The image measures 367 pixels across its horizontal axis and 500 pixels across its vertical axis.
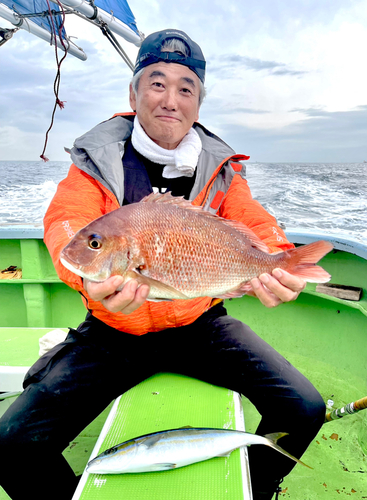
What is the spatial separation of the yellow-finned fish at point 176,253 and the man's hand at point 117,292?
0.10 ft

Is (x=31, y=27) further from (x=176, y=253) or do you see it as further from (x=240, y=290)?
(x=240, y=290)

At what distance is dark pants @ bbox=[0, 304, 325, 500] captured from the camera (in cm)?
180

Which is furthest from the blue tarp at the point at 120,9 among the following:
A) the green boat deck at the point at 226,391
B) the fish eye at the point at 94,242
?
the fish eye at the point at 94,242

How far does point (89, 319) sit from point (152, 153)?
49.3 inches

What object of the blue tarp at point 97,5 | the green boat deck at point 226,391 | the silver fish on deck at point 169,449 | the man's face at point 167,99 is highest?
the blue tarp at point 97,5

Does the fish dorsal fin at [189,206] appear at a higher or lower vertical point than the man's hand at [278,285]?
higher

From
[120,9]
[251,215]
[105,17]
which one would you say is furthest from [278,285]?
[120,9]

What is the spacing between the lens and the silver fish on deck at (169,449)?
1616 mm

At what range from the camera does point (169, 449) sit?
1.67 meters

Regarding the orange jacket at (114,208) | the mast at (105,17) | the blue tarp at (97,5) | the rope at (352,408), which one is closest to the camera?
the orange jacket at (114,208)

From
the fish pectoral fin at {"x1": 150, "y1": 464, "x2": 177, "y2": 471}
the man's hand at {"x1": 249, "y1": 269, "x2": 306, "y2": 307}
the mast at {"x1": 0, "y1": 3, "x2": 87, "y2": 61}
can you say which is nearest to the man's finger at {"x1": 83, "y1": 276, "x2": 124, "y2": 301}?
the man's hand at {"x1": 249, "y1": 269, "x2": 306, "y2": 307}

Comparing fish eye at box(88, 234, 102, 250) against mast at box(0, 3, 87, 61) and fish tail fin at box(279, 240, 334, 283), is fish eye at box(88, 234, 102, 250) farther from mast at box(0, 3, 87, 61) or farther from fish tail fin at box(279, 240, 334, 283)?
mast at box(0, 3, 87, 61)

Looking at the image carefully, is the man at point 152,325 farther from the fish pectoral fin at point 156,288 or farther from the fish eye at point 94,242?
the fish eye at point 94,242

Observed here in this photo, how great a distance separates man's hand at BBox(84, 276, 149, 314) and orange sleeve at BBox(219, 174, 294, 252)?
2.85ft
